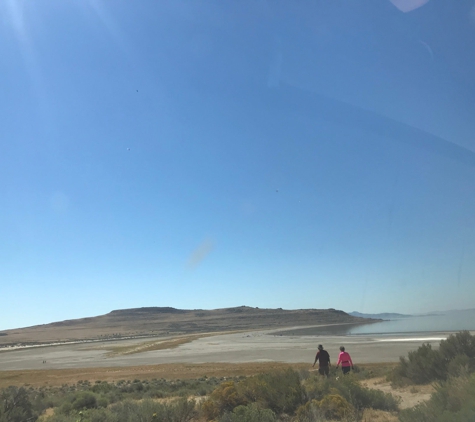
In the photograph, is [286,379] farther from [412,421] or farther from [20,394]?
[20,394]

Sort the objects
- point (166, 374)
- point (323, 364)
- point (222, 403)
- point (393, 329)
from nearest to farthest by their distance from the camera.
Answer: point (222, 403) → point (323, 364) → point (166, 374) → point (393, 329)

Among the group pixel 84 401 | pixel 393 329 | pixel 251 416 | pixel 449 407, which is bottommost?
pixel 393 329

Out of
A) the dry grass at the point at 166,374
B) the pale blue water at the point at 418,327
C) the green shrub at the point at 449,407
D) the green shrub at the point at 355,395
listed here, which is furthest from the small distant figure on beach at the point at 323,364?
the pale blue water at the point at 418,327

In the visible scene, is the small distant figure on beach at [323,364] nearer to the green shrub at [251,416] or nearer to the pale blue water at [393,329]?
the green shrub at [251,416]

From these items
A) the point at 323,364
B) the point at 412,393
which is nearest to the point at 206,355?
the point at 323,364

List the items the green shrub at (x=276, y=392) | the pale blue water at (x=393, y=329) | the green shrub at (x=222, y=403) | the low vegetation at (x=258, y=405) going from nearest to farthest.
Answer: the low vegetation at (x=258, y=405) < the green shrub at (x=276, y=392) < the green shrub at (x=222, y=403) < the pale blue water at (x=393, y=329)

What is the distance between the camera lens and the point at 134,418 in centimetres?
852

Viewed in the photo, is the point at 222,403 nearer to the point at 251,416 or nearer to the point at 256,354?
the point at 251,416

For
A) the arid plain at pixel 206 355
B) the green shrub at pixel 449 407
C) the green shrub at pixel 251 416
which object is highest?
the green shrub at pixel 449 407

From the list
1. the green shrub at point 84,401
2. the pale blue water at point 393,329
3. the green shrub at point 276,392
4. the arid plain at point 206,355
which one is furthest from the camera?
the pale blue water at point 393,329

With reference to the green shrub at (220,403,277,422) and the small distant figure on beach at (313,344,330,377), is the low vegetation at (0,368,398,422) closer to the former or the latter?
the green shrub at (220,403,277,422)

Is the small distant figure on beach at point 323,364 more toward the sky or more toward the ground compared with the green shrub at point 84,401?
more toward the sky

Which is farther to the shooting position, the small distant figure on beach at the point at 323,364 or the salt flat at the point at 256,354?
the salt flat at the point at 256,354

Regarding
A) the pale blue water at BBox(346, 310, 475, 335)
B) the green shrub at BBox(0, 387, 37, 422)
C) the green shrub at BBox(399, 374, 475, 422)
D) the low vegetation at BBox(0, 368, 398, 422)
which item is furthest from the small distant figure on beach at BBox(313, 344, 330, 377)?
the pale blue water at BBox(346, 310, 475, 335)
